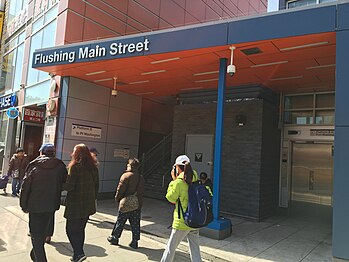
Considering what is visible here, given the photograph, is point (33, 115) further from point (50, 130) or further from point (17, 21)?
point (17, 21)

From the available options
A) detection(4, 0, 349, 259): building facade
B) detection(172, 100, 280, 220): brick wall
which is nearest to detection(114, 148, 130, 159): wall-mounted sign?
detection(4, 0, 349, 259): building facade

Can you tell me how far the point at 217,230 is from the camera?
6285mm

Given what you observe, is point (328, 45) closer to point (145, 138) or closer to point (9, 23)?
point (145, 138)

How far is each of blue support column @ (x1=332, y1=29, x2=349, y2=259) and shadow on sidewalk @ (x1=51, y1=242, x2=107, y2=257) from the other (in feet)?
11.7

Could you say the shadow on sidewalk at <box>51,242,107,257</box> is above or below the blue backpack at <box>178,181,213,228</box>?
below

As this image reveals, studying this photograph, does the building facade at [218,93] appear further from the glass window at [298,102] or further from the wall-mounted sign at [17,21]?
the wall-mounted sign at [17,21]

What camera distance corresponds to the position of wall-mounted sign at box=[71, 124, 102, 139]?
9.52 metres

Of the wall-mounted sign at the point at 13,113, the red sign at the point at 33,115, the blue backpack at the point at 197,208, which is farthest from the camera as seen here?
the wall-mounted sign at the point at 13,113

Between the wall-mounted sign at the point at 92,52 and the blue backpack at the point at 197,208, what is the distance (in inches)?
151

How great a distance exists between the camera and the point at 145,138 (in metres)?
13.5

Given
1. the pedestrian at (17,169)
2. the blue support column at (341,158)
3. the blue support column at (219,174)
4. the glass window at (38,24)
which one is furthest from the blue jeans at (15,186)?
the blue support column at (341,158)

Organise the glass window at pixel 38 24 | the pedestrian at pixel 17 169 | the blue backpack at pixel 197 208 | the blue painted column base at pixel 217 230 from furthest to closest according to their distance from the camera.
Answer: the glass window at pixel 38 24 → the pedestrian at pixel 17 169 → the blue painted column base at pixel 217 230 → the blue backpack at pixel 197 208

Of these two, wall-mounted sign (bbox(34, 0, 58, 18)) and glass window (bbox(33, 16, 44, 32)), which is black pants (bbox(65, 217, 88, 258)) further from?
glass window (bbox(33, 16, 44, 32))

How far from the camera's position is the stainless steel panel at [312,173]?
930 cm
